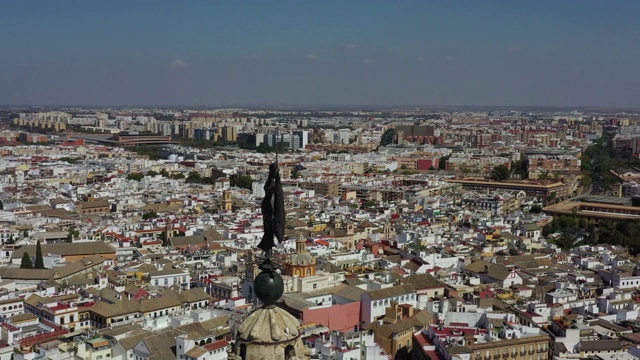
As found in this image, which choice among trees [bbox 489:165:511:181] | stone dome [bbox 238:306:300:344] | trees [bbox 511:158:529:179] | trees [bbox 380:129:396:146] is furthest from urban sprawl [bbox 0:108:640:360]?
trees [bbox 380:129:396:146]

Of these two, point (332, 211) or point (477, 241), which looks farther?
point (332, 211)

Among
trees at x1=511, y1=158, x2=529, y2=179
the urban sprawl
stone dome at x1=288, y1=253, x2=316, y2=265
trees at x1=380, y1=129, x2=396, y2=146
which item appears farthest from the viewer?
trees at x1=380, y1=129, x2=396, y2=146

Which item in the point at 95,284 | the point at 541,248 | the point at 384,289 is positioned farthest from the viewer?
the point at 541,248

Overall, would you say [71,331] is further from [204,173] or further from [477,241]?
[204,173]

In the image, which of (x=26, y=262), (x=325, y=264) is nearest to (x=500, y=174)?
(x=325, y=264)

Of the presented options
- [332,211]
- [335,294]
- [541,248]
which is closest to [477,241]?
[541,248]

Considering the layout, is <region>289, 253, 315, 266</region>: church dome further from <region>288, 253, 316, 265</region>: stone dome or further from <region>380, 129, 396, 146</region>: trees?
<region>380, 129, 396, 146</region>: trees

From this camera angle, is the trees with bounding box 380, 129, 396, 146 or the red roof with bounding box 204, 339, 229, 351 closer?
the red roof with bounding box 204, 339, 229, 351

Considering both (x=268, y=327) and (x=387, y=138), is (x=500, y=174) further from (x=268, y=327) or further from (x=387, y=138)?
(x=268, y=327)
